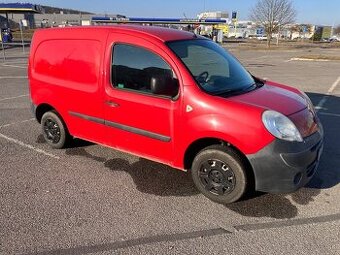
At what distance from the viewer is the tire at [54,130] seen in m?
5.29

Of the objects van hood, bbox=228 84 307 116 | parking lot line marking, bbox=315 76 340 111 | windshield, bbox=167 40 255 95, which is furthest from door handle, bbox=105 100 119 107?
parking lot line marking, bbox=315 76 340 111

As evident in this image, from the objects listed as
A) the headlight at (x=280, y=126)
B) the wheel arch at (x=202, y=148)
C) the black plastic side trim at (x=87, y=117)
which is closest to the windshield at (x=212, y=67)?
the wheel arch at (x=202, y=148)

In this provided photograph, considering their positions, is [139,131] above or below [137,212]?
above

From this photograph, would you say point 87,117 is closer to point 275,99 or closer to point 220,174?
point 220,174

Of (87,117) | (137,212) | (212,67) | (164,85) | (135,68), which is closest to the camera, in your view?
(137,212)

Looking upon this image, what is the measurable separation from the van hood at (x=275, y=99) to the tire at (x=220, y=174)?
567mm

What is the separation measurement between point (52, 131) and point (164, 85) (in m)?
2.47

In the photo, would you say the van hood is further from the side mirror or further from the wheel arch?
the side mirror

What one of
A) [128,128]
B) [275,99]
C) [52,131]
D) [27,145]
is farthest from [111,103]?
[27,145]

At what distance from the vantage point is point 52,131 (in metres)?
5.45

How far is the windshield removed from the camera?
400cm

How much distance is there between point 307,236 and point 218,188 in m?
1.00

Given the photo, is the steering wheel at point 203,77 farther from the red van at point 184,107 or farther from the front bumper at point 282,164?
the front bumper at point 282,164

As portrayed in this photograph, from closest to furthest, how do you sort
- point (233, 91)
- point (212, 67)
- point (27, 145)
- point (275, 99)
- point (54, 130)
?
point (275, 99), point (233, 91), point (212, 67), point (54, 130), point (27, 145)
